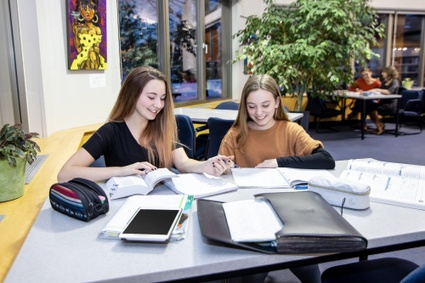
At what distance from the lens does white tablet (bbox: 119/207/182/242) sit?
943mm

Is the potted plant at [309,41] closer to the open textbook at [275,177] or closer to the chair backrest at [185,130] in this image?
the chair backrest at [185,130]

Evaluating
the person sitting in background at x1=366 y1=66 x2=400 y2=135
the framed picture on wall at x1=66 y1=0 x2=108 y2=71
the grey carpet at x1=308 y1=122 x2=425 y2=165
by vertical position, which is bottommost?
the grey carpet at x1=308 y1=122 x2=425 y2=165

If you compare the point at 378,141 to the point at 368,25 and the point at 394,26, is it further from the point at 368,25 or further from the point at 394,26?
the point at 394,26

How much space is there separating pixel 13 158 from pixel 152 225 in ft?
2.14

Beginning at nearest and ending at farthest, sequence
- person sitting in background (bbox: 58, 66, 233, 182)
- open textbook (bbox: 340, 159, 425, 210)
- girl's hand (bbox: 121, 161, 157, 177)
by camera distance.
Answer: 1. open textbook (bbox: 340, 159, 425, 210)
2. girl's hand (bbox: 121, 161, 157, 177)
3. person sitting in background (bbox: 58, 66, 233, 182)

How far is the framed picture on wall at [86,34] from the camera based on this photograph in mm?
2943

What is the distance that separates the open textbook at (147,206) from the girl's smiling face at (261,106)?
2.82 ft

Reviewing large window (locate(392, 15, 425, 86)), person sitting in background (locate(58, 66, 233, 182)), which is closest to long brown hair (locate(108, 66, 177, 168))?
person sitting in background (locate(58, 66, 233, 182))

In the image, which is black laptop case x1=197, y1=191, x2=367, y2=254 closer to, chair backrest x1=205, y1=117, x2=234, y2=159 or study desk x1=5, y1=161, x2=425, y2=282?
study desk x1=5, y1=161, x2=425, y2=282


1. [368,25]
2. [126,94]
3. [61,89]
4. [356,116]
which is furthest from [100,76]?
[356,116]

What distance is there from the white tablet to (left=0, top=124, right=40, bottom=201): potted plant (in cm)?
55

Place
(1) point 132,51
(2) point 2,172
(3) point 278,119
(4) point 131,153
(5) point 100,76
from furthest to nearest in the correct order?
1. (1) point 132,51
2. (5) point 100,76
3. (3) point 278,119
4. (4) point 131,153
5. (2) point 2,172

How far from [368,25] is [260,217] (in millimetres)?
5015

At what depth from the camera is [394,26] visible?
7.89 m
